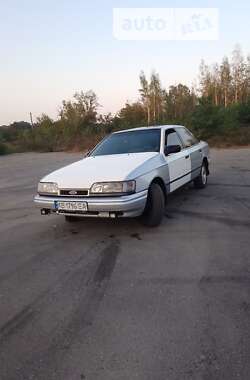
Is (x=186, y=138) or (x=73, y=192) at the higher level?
(x=186, y=138)

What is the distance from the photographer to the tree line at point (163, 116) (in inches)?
968

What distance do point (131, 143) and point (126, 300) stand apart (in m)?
3.77

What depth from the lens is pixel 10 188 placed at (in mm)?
10875

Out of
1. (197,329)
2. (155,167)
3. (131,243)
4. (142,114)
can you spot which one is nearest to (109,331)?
(197,329)

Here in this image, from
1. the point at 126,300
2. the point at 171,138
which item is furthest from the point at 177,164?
the point at 126,300

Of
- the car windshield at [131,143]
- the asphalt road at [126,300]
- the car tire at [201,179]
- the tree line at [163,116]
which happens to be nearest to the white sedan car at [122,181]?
the car windshield at [131,143]

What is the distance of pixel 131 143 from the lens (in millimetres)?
6531

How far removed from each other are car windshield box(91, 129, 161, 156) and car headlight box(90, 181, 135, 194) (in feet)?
4.86

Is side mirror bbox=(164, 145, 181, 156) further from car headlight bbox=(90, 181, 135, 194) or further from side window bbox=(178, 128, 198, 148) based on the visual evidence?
car headlight bbox=(90, 181, 135, 194)

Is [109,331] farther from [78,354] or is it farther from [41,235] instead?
[41,235]

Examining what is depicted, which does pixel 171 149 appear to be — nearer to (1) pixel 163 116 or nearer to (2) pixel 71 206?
(2) pixel 71 206

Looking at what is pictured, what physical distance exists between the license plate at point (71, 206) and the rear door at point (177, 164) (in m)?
1.70

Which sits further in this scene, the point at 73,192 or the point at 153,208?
the point at 153,208

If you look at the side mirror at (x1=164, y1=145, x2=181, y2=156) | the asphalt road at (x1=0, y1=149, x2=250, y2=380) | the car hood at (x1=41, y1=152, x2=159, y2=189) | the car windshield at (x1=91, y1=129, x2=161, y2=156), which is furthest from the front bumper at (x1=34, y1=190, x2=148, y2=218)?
the car windshield at (x1=91, y1=129, x2=161, y2=156)
